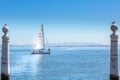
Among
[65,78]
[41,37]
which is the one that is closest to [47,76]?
[65,78]

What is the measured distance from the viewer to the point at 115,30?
17.3 meters

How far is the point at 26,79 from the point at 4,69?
43.2 m

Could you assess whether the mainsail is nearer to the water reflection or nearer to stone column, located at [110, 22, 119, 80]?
the water reflection

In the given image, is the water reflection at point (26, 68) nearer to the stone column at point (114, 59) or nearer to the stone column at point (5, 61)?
the stone column at point (5, 61)

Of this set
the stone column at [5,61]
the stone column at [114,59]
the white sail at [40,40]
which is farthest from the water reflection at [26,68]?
the stone column at [114,59]

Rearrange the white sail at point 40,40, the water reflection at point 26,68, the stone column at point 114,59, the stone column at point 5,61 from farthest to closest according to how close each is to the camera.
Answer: the white sail at point 40,40 < the water reflection at point 26,68 < the stone column at point 5,61 < the stone column at point 114,59

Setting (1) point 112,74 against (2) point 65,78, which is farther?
(2) point 65,78

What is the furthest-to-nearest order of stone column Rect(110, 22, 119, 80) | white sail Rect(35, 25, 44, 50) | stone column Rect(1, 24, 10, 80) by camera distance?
white sail Rect(35, 25, 44, 50)
stone column Rect(1, 24, 10, 80)
stone column Rect(110, 22, 119, 80)

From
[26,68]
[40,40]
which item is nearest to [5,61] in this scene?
[26,68]

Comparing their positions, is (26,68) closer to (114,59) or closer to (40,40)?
(40,40)

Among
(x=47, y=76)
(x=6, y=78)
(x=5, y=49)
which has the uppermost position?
(x=5, y=49)

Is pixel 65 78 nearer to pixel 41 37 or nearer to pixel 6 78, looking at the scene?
pixel 6 78

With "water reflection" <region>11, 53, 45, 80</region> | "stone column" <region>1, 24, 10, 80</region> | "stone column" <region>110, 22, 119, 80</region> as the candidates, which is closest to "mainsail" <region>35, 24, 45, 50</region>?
"water reflection" <region>11, 53, 45, 80</region>

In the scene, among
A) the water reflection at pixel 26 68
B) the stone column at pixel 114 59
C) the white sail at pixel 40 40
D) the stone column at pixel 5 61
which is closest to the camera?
the stone column at pixel 114 59
